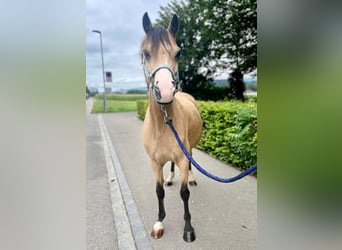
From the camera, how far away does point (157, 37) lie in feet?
5.67

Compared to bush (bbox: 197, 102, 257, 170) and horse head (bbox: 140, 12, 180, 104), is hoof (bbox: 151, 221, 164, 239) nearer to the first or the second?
horse head (bbox: 140, 12, 180, 104)

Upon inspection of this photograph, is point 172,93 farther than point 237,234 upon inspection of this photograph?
No

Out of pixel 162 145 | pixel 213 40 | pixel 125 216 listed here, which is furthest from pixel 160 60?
pixel 213 40

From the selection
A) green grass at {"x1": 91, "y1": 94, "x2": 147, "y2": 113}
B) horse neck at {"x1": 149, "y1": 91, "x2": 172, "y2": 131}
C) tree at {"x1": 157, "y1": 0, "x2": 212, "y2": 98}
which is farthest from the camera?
green grass at {"x1": 91, "y1": 94, "x2": 147, "y2": 113}

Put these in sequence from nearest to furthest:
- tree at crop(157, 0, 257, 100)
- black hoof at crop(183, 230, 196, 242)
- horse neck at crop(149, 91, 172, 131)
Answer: horse neck at crop(149, 91, 172, 131)
black hoof at crop(183, 230, 196, 242)
tree at crop(157, 0, 257, 100)

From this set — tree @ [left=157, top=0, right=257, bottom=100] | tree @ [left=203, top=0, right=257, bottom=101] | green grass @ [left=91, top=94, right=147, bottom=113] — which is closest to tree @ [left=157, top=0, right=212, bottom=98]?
tree @ [left=157, top=0, right=257, bottom=100]

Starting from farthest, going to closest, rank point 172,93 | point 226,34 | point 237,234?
point 226,34, point 237,234, point 172,93

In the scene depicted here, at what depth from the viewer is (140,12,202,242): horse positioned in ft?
5.46

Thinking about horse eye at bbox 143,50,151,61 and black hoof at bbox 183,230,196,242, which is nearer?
horse eye at bbox 143,50,151,61
